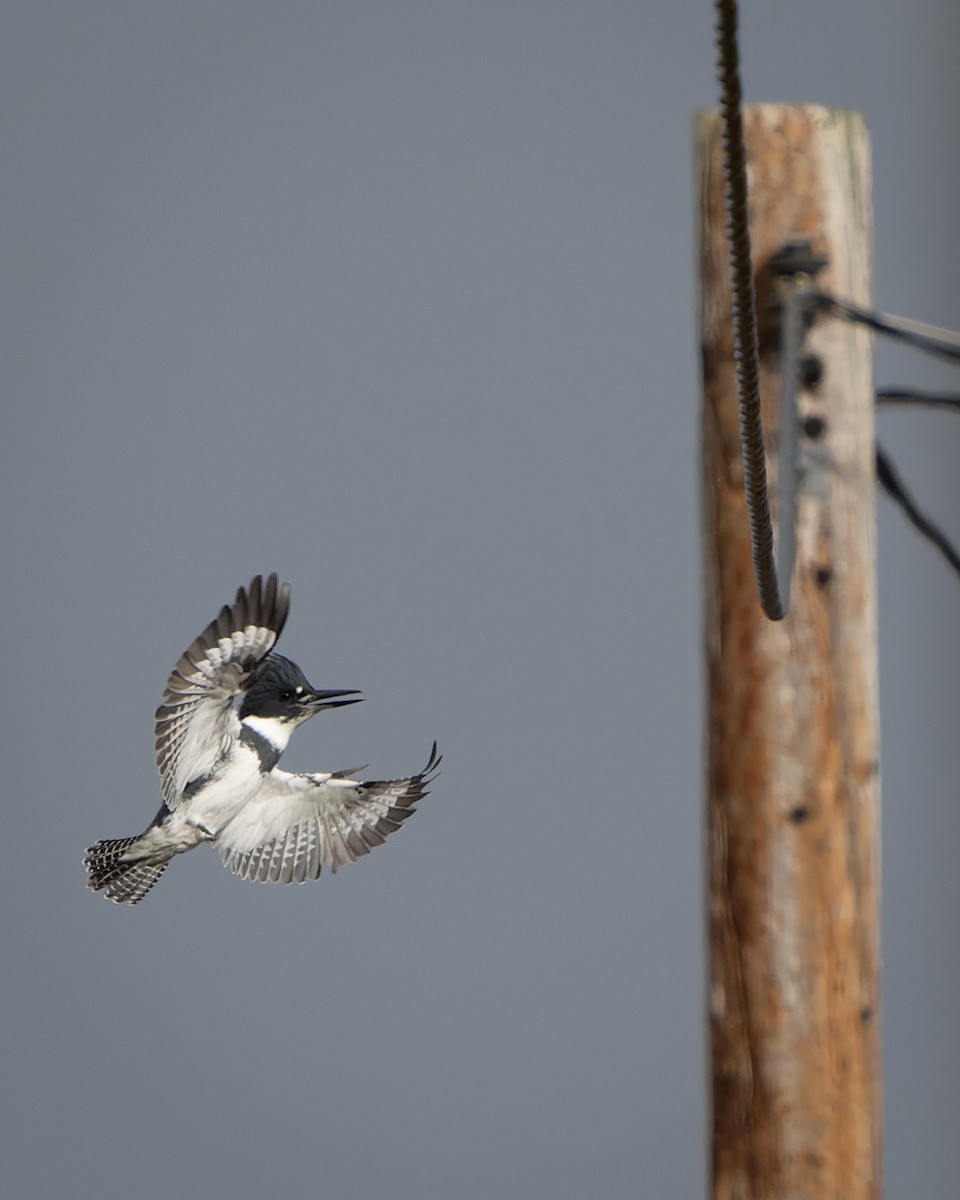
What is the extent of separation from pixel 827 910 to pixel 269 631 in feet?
2.95

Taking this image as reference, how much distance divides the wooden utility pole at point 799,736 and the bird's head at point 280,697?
61 cm

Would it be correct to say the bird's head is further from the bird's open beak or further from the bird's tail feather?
the bird's tail feather

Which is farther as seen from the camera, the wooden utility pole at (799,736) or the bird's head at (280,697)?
the bird's head at (280,697)

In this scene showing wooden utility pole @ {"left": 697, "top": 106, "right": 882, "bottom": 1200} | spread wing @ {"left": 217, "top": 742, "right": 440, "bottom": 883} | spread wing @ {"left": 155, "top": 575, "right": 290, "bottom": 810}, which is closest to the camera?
wooden utility pole @ {"left": 697, "top": 106, "right": 882, "bottom": 1200}

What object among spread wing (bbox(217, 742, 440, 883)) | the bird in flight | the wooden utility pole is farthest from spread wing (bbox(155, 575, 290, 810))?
the wooden utility pole

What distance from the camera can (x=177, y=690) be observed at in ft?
6.75

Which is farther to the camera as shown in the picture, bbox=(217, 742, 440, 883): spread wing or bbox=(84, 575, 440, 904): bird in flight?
bbox=(217, 742, 440, 883): spread wing

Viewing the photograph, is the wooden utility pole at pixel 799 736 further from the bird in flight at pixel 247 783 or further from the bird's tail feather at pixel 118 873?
the bird's tail feather at pixel 118 873

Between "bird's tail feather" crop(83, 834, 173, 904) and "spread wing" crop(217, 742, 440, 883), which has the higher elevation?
"spread wing" crop(217, 742, 440, 883)

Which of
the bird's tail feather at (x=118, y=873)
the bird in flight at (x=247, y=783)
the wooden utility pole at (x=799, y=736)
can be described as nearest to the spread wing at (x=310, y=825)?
the bird in flight at (x=247, y=783)

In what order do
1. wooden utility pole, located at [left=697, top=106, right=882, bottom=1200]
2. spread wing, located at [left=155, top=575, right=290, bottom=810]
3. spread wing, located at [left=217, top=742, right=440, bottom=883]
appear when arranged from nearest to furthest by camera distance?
wooden utility pole, located at [left=697, top=106, right=882, bottom=1200] → spread wing, located at [left=155, top=575, right=290, bottom=810] → spread wing, located at [left=217, top=742, right=440, bottom=883]

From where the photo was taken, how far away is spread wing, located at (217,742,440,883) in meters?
2.45

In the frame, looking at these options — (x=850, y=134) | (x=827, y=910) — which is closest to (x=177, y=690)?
(x=827, y=910)

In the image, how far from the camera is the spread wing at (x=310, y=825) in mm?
2445
